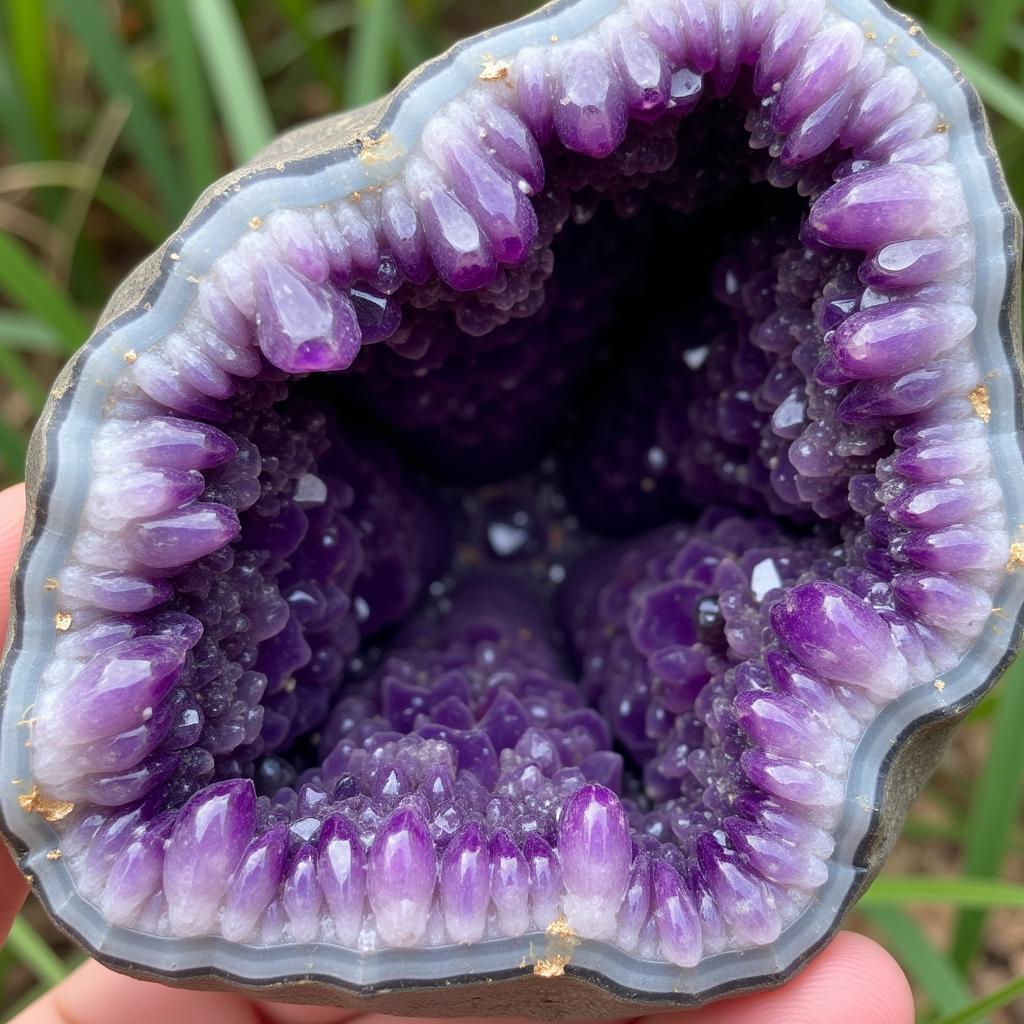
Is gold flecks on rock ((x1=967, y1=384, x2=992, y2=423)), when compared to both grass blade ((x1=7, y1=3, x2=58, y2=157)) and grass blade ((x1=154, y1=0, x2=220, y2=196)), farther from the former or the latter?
grass blade ((x1=7, y1=3, x2=58, y2=157))

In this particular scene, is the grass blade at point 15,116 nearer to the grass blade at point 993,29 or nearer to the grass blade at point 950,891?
the grass blade at point 993,29

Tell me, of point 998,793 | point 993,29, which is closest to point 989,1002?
point 998,793

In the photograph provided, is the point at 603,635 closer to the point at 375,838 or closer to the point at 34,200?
the point at 375,838

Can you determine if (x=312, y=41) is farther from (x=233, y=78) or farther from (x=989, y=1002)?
(x=989, y=1002)

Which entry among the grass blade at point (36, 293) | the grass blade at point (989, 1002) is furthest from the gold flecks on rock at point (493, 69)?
the grass blade at point (989, 1002)

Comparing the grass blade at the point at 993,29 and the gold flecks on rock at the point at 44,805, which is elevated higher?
the gold flecks on rock at the point at 44,805

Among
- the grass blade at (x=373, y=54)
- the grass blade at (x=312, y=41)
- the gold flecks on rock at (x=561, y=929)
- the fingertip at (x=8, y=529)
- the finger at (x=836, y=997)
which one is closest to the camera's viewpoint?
the gold flecks on rock at (x=561, y=929)
